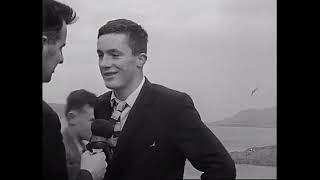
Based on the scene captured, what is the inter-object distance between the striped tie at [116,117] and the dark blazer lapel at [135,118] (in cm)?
3

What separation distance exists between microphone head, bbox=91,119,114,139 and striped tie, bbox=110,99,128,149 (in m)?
0.03

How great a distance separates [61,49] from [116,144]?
0.66m

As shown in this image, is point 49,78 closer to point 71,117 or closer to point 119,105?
point 71,117

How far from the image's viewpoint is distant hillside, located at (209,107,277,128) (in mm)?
2812

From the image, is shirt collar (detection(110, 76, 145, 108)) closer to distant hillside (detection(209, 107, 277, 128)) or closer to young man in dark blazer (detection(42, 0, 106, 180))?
young man in dark blazer (detection(42, 0, 106, 180))

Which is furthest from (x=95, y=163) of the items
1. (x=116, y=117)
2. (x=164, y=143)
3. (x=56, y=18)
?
(x=56, y=18)

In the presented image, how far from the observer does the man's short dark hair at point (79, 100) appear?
9.66 ft

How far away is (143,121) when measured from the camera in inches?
112

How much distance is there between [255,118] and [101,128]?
0.89m

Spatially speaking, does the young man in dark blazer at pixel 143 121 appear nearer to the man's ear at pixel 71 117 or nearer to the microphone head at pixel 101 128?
the microphone head at pixel 101 128

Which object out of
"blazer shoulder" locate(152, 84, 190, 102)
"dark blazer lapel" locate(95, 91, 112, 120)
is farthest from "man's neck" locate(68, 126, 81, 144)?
"blazer shoulder" locate(152, 84, 190, 102)

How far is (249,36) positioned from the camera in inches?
112

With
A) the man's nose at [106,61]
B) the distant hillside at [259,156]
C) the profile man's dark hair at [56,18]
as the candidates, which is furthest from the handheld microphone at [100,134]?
the distant hillside at [259,156]
